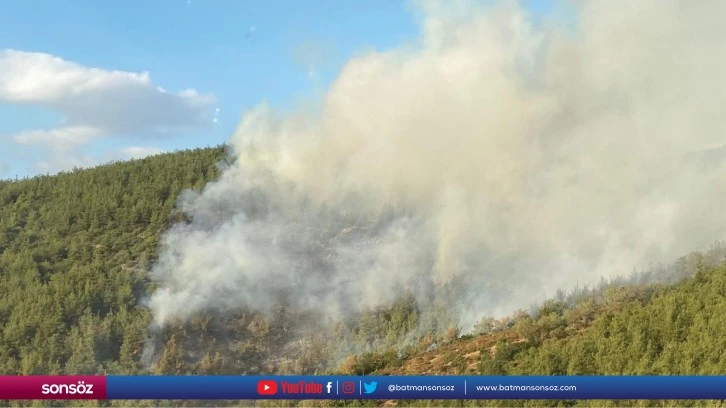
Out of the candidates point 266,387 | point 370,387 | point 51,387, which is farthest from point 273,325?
point 370,387

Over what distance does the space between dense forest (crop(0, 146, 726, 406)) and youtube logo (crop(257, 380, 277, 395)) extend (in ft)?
51.9

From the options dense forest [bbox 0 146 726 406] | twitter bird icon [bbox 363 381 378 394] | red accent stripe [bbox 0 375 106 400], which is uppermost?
dense forest [bbox 0 146 726 406]

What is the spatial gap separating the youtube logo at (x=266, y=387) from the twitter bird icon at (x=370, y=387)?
2190 millimetres

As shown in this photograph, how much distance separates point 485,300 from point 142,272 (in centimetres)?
3201

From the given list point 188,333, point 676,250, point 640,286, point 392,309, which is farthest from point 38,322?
point 676,250

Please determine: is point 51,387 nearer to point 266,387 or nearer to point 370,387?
point 266,387

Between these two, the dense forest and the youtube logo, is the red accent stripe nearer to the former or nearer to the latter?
the youtube logo

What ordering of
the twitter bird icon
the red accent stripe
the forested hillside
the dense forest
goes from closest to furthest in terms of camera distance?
the red accent stripe → the twitter bird icon → the dense forest → the forested hillside

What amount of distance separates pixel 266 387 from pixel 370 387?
2517mm

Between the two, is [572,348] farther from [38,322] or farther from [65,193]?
[65,193]

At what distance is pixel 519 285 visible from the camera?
5409cm

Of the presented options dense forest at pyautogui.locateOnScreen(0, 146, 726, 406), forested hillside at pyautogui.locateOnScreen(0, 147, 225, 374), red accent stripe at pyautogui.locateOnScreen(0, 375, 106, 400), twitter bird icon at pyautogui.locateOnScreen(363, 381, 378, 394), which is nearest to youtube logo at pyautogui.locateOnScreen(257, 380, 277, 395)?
twitter bird icon at pyautogui.locateOnScreen(363, 381, 378, 394)

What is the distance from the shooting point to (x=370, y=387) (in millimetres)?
16938

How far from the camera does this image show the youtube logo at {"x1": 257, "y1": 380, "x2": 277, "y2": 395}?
16688 mm
